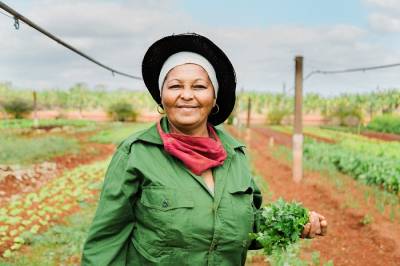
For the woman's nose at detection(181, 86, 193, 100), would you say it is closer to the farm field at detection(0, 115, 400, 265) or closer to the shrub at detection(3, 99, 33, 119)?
the farm field at detection(0, 115, 400, 265)

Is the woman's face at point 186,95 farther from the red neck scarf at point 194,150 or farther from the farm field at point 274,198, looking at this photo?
the farm field at point 274,198

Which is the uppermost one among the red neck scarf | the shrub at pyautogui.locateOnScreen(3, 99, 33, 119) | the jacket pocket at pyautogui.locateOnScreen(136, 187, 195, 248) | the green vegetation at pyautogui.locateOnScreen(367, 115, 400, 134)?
the red neck scarf

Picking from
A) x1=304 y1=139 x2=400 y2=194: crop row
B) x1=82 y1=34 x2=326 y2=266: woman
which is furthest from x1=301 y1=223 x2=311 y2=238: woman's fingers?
x1=304 y1=139 x2=400 y2=194: crop row

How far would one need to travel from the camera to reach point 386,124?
36.9 m

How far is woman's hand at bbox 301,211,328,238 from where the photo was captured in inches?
102

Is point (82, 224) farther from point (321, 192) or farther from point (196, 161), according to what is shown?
point (196, 161)

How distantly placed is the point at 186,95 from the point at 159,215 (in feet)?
1.80

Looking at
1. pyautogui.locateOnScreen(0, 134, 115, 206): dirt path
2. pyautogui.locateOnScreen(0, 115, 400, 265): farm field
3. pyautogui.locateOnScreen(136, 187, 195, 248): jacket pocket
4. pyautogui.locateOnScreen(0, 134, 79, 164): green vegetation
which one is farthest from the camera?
pyautogui.locateOnScreen(0, 134, 79, 164): green vegetation

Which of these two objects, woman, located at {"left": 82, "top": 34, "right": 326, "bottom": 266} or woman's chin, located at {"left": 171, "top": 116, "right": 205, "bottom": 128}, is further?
woman's chin, located at {"left": 171, "top": 116, "right": 205, "bottom": 128}

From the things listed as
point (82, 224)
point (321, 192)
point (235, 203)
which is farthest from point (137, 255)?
point (321, 192)

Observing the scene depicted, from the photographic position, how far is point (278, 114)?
52.5 m

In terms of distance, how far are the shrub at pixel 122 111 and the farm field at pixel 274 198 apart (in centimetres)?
3626

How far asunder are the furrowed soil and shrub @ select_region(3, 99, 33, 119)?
115 feet

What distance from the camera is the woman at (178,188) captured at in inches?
87.9
